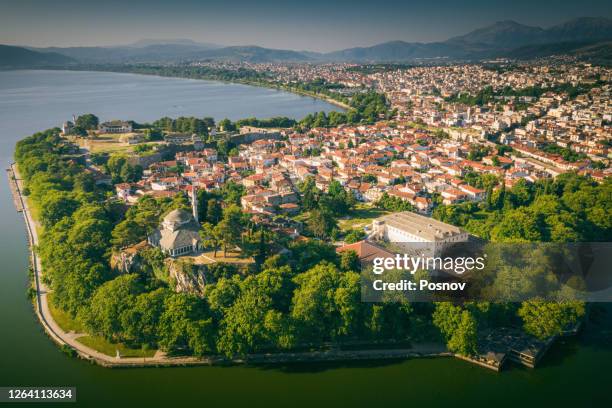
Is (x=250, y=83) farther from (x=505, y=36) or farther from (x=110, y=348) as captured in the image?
(x=505, y=36)

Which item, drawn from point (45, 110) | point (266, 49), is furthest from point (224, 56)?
point (45, 110)

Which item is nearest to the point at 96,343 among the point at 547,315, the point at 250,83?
the point at 547,315

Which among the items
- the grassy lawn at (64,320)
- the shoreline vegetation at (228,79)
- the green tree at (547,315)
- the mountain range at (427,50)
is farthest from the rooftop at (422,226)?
the mountain range at (427,50)

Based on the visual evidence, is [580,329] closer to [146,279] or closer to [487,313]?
[487,313]

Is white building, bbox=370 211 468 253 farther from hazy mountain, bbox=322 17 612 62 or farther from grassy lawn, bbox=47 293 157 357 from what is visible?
hazy mountain, bbox=322 17 612 62

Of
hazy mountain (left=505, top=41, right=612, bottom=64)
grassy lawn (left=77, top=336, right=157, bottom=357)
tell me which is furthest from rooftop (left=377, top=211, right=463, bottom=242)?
hazy mountain (left=505, top=41, right=612, bottom=64)

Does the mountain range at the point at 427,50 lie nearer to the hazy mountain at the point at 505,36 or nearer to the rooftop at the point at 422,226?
the hazy mountain at the point at 505,36
